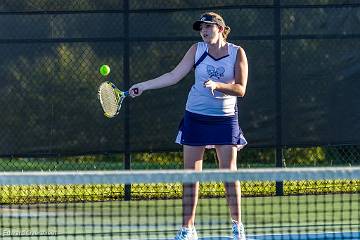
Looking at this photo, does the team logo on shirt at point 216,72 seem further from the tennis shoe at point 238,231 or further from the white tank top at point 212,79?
the tennis shoe at point 238,231

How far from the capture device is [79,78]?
888 cm

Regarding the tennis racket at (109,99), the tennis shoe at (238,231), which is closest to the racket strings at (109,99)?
the tennis racket at (109,99)

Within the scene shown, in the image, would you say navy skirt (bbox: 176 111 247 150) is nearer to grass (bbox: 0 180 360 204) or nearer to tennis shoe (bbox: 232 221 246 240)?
tennis shoe (bbox: 232 221 246 240)

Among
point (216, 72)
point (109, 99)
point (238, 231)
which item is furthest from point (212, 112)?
point (109, 99)

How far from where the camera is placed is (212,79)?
6.40 m

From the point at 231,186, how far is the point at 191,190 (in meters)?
0.25

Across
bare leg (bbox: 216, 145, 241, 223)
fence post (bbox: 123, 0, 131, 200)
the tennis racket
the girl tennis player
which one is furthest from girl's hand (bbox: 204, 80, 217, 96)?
fence post (bbox: 123, 0, 131, 200)

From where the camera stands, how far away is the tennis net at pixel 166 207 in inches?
188

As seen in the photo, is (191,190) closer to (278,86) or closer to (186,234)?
(186,234)

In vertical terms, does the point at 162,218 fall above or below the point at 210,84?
below

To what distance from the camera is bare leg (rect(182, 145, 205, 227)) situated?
6410 mm

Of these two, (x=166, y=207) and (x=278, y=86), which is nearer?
(x=166, y=207)

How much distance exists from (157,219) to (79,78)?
1.75 m

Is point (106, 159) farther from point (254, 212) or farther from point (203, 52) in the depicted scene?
point (203, 52)
